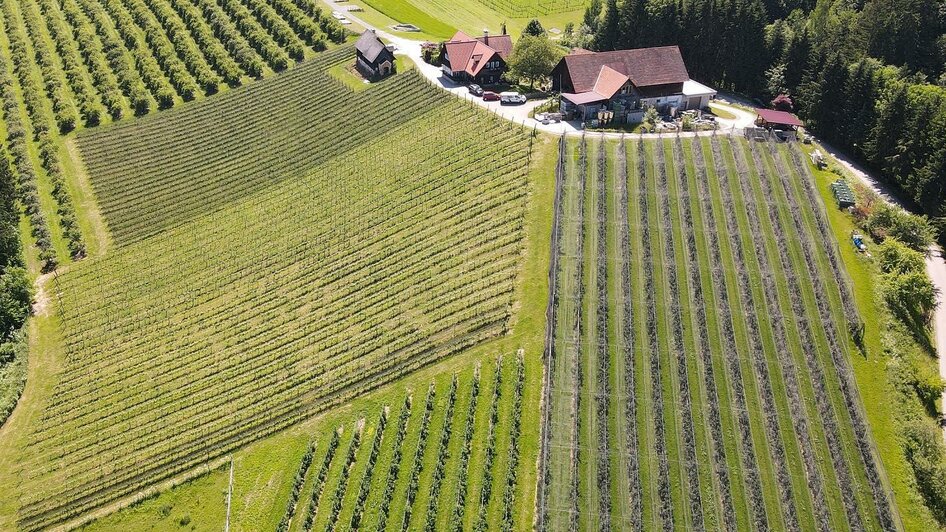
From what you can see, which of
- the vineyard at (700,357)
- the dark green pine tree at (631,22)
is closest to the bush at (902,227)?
the vineyard at (700,357)

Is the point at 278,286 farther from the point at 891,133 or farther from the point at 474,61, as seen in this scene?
the point at 891,133

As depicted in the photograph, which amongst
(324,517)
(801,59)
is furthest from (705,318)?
(801,59)

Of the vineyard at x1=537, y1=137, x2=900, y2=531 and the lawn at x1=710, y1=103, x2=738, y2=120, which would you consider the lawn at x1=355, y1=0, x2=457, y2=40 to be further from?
the vineyard at x1=537, y1=137, x2=900, y2=531

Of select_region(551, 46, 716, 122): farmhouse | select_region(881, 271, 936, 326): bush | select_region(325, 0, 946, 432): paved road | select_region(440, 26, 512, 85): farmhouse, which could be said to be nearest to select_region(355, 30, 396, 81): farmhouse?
select_region(325, 0, 946, 432): paved road

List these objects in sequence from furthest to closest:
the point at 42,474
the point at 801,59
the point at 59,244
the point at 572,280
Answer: the point at 801,59, the point at 59,244, the point at 572,280, the point at 42,474

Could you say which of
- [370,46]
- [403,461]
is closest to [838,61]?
[370,46]

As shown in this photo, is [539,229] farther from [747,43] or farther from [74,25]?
[74,25]
